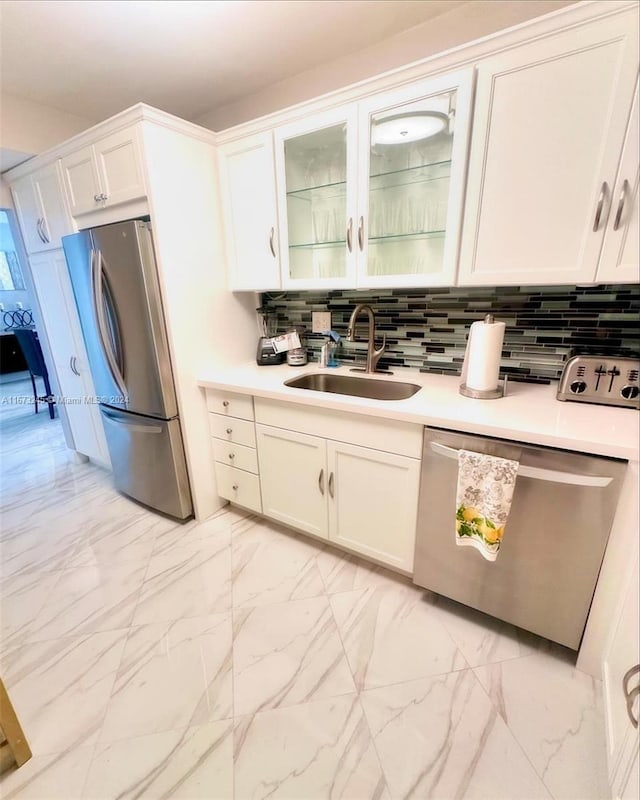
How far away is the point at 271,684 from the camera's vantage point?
126cm

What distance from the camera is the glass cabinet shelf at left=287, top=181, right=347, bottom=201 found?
1.73 meters

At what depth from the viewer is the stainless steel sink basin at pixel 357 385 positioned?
70.9 inches

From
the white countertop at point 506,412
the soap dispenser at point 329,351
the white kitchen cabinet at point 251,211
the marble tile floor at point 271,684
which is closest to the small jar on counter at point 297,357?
the soap dispenser at point 329,351

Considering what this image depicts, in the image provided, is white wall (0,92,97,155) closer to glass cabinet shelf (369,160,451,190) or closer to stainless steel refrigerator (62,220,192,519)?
stainless steel refrigerator (62,220,192,519)

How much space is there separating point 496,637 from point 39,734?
5.35 feet

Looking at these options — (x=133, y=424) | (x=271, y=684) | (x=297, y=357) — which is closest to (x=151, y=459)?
(x=133, y=424)

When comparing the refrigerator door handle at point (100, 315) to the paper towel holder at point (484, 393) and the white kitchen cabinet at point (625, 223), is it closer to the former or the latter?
the paper towel holder at point (484, 393)

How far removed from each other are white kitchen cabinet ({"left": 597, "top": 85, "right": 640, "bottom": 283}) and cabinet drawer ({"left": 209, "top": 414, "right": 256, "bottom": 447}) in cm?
159

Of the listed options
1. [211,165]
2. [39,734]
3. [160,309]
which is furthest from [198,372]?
[39,734]

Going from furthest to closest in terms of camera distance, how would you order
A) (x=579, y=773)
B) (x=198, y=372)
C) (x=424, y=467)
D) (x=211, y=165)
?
(x=198, y=372) < (x=211, y=165) < (x=424, y=467) < (x=579, y=773)

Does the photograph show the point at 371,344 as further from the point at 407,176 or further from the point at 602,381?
the point at 602,381

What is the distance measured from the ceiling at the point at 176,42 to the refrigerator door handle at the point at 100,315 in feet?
2.94

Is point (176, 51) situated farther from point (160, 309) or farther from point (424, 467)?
point (424, 467)

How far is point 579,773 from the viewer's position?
101 centimetres
